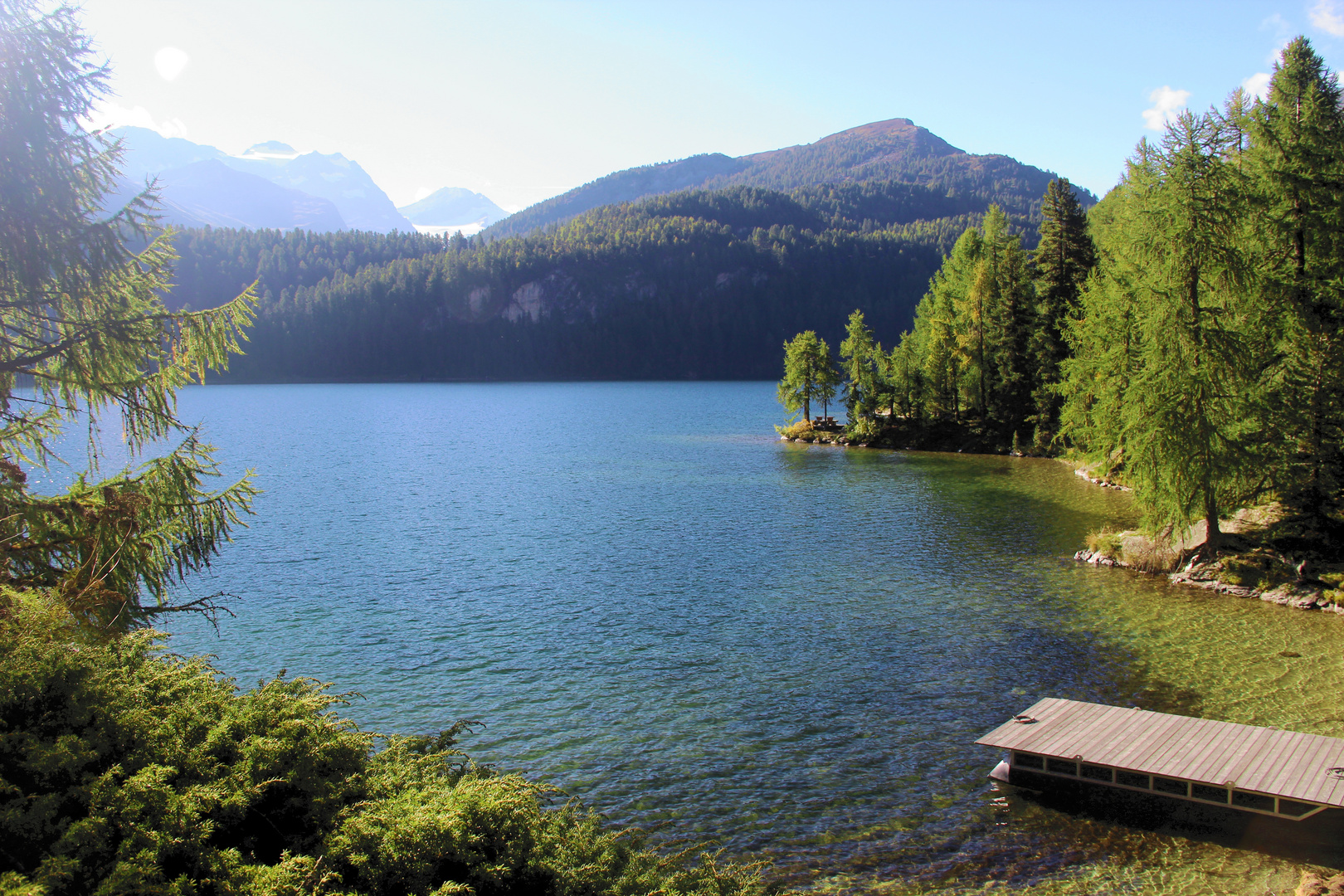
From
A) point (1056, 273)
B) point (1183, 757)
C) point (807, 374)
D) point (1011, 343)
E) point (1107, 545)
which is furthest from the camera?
point (807, 374)

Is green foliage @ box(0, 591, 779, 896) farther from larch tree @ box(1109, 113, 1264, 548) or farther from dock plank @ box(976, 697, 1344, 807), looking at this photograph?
larch tree @ box(1109, 113, 1264, 548)

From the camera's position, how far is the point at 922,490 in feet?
149

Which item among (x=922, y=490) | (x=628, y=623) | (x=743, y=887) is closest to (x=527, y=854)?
(x=743, y=887)

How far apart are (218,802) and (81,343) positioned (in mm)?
5983

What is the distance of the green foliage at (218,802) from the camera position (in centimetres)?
623

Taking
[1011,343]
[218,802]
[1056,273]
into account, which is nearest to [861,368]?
[1011,343]

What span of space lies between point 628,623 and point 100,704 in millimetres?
16731

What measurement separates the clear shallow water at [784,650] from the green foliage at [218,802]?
4.23 m

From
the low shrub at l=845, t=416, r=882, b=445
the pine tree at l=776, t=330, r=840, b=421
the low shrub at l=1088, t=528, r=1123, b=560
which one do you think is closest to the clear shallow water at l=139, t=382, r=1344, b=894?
the low shrub at l=1088, t=528, r=1123, b=560

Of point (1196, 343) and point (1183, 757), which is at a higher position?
point (1196, 343)

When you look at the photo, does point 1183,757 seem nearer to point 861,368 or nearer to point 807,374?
point 861,368

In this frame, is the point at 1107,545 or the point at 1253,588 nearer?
the point at 1253,588

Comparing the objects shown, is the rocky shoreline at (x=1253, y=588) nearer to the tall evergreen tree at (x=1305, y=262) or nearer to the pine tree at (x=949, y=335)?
the tall evergreen tree at (x=1305, y=262)

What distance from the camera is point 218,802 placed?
7.34 m
